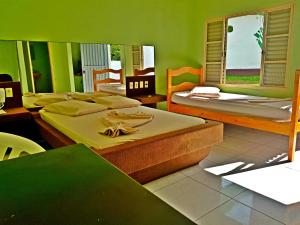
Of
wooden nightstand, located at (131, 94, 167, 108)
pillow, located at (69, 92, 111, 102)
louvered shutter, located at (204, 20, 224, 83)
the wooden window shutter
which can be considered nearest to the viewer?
pillow, located at (69, 92, 111, 102)

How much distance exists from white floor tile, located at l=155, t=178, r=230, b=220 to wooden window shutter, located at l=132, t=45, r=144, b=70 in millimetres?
2221

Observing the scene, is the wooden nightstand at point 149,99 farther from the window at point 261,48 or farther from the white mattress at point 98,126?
the window at point 261,48

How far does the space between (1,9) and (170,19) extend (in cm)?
252

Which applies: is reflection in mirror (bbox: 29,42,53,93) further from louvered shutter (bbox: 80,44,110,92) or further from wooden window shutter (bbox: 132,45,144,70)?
wooden window shutter (bbox: 132,45,144,70)

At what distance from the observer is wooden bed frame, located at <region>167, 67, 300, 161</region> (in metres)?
2.32

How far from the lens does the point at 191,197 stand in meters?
1.79

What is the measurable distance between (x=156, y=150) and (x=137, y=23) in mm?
2506

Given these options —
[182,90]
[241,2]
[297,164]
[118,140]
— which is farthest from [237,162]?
[241,2]

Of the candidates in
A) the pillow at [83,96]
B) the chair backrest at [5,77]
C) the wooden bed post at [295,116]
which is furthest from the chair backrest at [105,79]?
the wooden bed post at [295,116]

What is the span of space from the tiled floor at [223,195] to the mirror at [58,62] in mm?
1812

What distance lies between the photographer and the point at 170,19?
4016 millimetres

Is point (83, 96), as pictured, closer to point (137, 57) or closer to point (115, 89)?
point (115, 89)

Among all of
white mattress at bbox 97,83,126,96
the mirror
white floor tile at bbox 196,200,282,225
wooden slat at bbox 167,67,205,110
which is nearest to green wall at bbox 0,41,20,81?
the mirror

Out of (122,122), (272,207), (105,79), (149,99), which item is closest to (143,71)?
(149,99)
